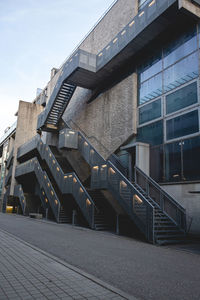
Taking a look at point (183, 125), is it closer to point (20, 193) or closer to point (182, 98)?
point (182, 98)

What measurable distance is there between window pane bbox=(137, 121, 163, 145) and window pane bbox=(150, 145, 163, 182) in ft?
1.77

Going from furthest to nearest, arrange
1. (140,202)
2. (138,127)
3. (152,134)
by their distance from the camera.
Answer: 1. (138,127)
2. (152,134)
3. (140,202)

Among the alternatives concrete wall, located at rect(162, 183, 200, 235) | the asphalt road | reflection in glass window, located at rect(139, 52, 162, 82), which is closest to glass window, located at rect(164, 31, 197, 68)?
reflection in glass window, located at rect(139, 52, 162, 82)

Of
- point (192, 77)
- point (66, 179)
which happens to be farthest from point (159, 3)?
point (66, 179)

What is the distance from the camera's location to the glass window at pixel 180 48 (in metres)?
15.0

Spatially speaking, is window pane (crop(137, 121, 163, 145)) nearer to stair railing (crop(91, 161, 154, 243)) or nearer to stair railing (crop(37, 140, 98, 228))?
stair railing (crop(91, 161, 154, 243))

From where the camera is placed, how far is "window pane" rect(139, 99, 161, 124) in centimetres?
1709

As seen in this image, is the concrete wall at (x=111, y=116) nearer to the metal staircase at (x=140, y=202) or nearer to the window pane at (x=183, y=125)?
the metal staircase at (x=140, y=202)

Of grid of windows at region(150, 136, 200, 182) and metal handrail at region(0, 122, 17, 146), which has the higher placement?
metal handrail at region(0, 122, 17, 146)

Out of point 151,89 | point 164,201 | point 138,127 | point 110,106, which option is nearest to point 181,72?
point 151,89

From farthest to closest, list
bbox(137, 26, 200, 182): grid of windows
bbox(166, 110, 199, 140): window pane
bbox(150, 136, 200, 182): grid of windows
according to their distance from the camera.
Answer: bbox(137, 26, 200, 182): grid of windows → bbox(166, 110, 199, 140): window pane → bbox(150, 136, 200, 182): grid of windows

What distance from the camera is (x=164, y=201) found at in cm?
1327

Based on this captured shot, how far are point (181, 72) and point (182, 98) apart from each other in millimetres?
1731

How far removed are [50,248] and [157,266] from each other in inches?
145
